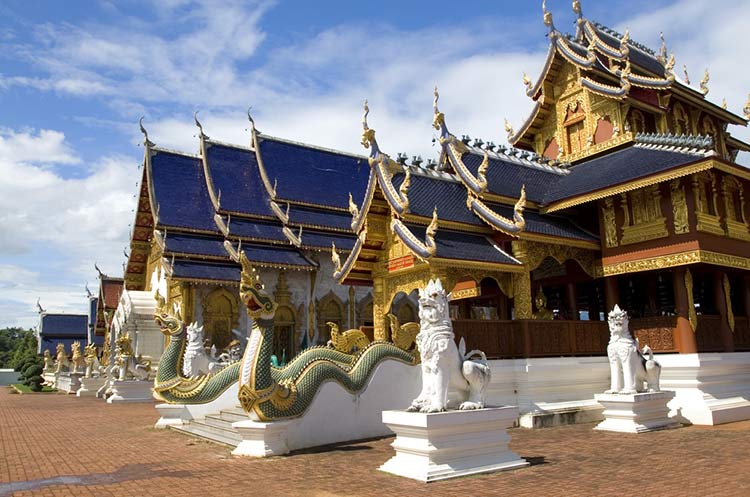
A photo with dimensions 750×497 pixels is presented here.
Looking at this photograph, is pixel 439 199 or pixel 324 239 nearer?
pixel 439 199

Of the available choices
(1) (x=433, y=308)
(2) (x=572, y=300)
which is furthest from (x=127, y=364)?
(1) (x=433, y=308)

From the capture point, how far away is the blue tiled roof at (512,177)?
1309cm

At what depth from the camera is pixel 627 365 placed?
1019 cm

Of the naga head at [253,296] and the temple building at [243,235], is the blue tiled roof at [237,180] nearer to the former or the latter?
the temple building at [243,235]

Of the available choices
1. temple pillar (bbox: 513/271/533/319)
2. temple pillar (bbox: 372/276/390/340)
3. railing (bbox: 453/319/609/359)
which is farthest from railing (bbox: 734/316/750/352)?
temple pillar (bbox: 372/276/390/340)

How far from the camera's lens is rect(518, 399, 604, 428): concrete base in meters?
10.6

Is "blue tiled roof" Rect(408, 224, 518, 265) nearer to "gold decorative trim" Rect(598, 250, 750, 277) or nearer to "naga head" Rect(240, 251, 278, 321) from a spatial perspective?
"gold decorative trim" Rect(598, 250, 750, 277)

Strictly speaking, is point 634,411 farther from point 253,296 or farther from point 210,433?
point 210,433

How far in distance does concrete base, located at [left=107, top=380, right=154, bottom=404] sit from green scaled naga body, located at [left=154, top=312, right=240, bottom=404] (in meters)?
8.20

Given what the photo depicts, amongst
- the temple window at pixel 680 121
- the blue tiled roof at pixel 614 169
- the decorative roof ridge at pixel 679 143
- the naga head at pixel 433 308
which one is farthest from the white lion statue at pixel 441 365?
the temple window at pixel 680 121

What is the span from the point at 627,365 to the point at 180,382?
7.85m

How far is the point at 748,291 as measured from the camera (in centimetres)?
1372

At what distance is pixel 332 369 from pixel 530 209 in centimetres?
604

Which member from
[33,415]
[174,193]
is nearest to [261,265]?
[174,193]
